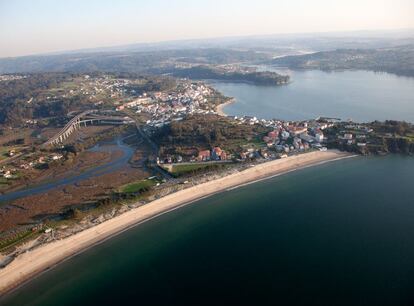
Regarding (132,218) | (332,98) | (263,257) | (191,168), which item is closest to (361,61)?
(332,98)

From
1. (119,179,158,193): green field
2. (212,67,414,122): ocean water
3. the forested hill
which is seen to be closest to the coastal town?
(119,179,158,193): green field

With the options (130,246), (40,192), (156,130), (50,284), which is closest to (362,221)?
(130,246)

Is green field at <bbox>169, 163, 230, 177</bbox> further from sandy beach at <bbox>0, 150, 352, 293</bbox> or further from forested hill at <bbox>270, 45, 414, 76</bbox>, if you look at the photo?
forested hill at <bbox>270, 45, 414, 76</bbox>

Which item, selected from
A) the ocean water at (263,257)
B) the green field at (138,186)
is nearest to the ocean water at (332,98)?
the ocean water at (263,257)

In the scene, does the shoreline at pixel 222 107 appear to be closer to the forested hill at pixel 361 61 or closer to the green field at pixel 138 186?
the green field at pixel 138 186

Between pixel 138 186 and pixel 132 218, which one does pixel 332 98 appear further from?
pixel 132 218

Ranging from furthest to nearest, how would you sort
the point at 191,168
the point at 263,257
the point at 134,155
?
the point at 134,155 < the point at 191,168 < the point at 263,257
